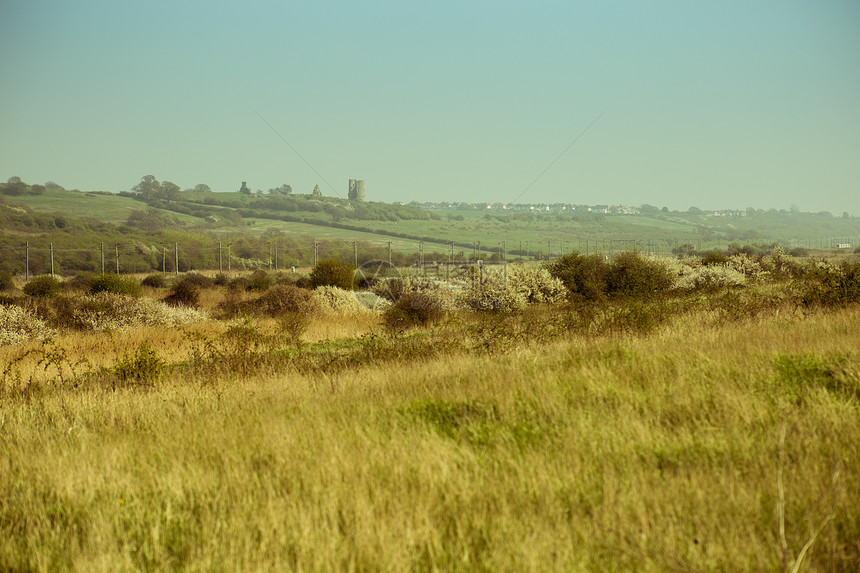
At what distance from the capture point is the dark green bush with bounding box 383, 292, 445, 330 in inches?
866

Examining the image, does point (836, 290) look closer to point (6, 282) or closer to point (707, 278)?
point (707, 278)

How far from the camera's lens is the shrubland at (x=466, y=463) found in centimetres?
427

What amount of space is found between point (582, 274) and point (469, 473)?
2489cm

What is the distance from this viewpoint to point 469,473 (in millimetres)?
5316

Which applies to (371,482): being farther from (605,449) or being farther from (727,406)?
(727,406)

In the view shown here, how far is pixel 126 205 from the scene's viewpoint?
182m

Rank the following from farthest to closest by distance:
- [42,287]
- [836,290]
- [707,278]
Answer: [707,278], [42,287], [836,290]

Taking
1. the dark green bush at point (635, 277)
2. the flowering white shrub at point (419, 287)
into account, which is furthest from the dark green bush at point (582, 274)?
the flowering white shrub at point (419, 287)

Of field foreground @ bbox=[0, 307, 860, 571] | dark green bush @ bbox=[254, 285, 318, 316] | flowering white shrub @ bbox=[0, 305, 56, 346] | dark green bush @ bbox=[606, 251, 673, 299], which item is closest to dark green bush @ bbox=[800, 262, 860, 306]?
field foreground @ bbox=[0, 307, 860, 571]

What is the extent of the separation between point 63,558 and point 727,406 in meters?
5.47

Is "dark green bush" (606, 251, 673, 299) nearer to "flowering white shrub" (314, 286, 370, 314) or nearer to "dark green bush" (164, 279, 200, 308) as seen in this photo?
"flowering white shrub" (314, 286, 370, 314)

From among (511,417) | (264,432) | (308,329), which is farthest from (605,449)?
(308,329)

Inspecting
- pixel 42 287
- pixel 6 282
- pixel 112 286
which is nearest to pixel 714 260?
pixel 112 286

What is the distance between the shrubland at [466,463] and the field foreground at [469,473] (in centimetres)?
2
